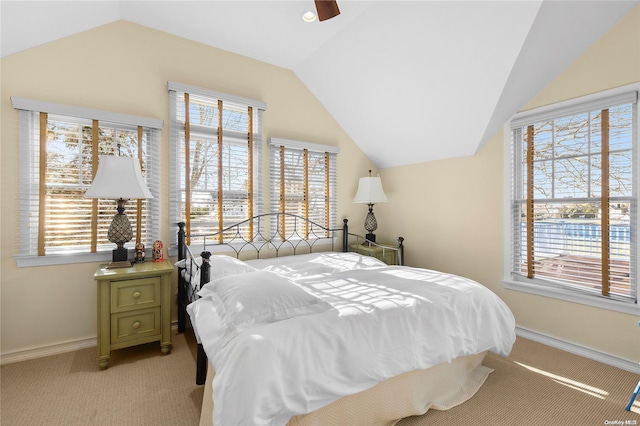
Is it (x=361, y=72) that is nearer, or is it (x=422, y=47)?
(x=422, y=47)

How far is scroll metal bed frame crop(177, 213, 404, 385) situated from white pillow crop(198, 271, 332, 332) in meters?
1.32

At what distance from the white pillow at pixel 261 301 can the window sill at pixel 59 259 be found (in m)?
1.66

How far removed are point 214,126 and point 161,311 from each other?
1.98 metres

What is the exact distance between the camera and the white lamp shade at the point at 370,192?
404cm

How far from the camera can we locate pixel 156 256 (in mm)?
2832

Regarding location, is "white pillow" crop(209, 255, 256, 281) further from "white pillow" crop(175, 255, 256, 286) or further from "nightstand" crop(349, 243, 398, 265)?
"nightstand" crop(349, 243, 398, 265)

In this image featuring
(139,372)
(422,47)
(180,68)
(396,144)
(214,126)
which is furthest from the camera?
(396,144)

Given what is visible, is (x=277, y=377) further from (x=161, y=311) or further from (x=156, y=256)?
(x=156, y=256)

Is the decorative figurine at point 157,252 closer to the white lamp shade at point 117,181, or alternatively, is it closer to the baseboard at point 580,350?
the white lamp shade at point 117,181

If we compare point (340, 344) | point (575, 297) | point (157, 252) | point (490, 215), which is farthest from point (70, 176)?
point (575, 297)

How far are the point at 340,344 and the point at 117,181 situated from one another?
2188 mm

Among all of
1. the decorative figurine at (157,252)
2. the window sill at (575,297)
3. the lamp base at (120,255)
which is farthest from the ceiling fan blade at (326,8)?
the window sill at (575,297)

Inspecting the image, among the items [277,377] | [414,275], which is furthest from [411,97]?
[277,377]

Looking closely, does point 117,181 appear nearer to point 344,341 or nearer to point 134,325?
point 134,325
